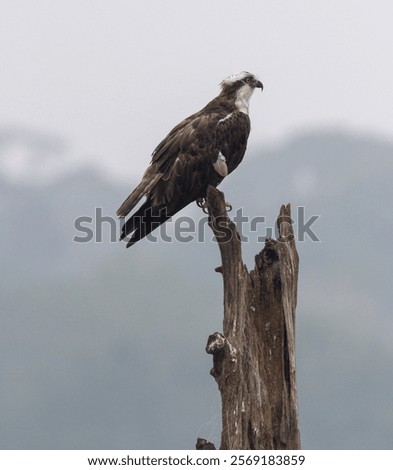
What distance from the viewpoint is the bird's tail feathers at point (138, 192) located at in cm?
1269

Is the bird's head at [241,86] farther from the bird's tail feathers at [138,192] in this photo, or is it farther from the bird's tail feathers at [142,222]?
the bird's tail feathers at [142,222]

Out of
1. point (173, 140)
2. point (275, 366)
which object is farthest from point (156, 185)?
point (275, 366)

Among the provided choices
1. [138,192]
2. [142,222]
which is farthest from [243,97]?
[142,222]

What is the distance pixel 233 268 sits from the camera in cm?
1070

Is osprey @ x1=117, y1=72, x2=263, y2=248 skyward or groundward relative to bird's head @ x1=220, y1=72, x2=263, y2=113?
groundward

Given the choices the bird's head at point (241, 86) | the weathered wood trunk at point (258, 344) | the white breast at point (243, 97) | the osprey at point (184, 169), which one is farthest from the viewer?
the bird's head at point (241, 86)

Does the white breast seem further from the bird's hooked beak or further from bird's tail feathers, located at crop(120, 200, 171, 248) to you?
bird's tail feathers, located at crop(120, 200, 171, 248)

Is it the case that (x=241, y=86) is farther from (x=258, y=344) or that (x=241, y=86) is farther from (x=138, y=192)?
(x=258, y=344)

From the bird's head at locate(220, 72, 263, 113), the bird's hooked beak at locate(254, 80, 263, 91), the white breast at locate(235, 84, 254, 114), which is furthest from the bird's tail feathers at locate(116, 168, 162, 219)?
the bird's hooked beak at locate(254, 80, 263, 91)

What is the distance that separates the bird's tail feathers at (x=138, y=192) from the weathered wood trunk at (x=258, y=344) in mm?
1996

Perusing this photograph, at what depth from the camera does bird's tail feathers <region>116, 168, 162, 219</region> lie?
12688 millimetres

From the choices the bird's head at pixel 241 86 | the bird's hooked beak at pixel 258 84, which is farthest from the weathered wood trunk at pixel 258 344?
the bird's hooked beak at pixel 258 84
